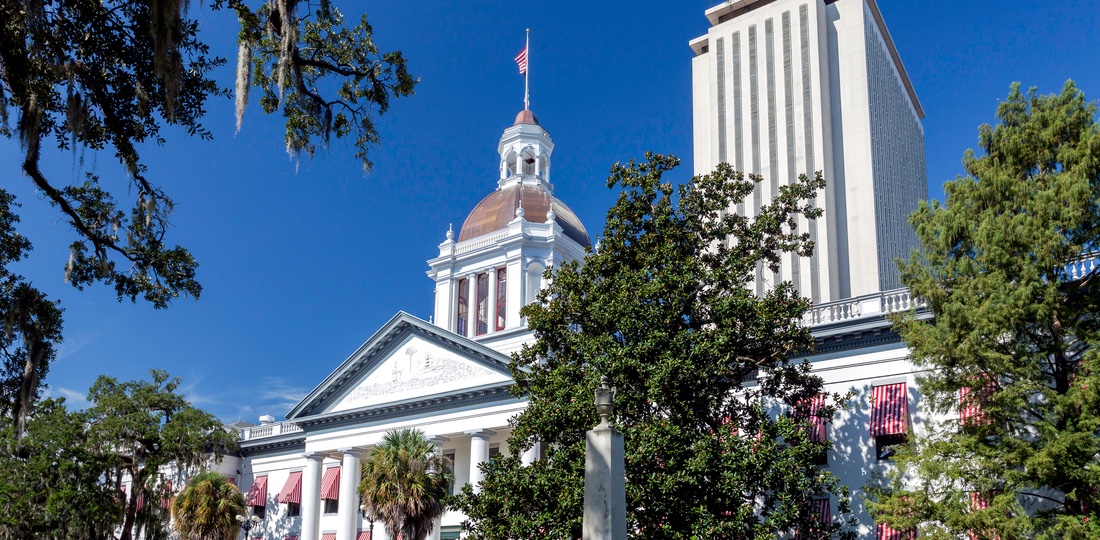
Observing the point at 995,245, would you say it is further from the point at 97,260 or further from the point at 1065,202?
the point at 97,260

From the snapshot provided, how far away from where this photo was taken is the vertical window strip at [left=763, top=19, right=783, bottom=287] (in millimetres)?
71750

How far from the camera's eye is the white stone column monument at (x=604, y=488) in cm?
Result: 1236

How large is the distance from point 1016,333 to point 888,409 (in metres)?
8.34

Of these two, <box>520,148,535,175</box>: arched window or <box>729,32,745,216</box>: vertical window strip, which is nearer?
<box>520,148,535,175</box>: arched window

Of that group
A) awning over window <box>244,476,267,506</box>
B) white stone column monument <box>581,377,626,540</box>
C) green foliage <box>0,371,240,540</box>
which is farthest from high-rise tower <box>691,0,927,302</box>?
white stone column monument <box>581,377,626,540</box>

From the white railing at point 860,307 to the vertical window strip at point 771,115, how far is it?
37730 millimetres

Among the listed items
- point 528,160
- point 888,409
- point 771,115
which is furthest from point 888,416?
point 771,115

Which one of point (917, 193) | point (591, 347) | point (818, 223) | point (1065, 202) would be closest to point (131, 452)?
point (591, 347)

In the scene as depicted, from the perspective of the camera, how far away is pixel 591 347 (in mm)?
24578

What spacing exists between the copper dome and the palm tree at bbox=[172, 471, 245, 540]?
23184 mm

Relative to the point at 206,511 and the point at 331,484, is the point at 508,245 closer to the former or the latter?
the point at 331,484

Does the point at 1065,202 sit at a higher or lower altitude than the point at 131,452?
higher

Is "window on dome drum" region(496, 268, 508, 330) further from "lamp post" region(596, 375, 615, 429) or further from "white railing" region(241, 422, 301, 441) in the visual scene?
"lamp post" region(596, 375, 615, 429)

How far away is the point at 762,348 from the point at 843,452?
636 centimetres
